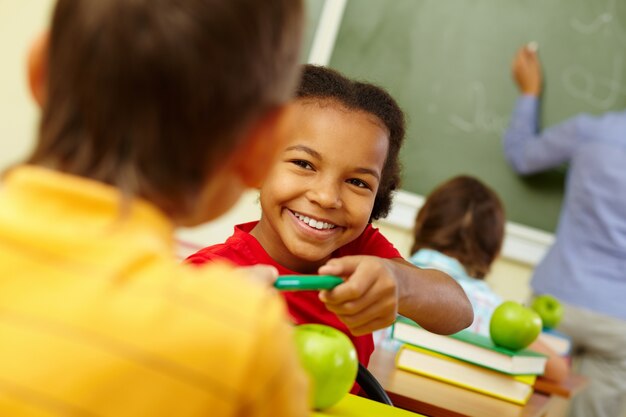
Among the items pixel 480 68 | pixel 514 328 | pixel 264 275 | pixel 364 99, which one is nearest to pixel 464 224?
pixel 480 68

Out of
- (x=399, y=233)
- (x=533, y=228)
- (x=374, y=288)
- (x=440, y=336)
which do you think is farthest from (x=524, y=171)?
(x=374, y=288)

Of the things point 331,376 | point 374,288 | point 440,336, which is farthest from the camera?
point 440,336

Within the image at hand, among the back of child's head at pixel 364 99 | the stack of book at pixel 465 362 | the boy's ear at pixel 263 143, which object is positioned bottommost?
the stack of book at pixel 465 362

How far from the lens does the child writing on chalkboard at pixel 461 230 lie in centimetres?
253

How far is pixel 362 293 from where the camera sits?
1.01m

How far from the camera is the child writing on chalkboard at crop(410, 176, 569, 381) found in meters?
2.53

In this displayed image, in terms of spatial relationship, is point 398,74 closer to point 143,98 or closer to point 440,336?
point 440,336

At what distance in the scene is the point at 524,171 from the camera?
320 centimetres

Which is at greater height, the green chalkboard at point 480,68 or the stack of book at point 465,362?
the green chalkboard at point 480,68

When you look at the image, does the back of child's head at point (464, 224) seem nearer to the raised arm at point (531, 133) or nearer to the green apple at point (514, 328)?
the raised arm at point (531, 133)

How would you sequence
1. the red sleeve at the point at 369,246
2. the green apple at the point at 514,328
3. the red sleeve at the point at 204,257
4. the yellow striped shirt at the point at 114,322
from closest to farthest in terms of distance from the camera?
the yellow striped shirt at the point at 114,322 → the red sleeve at the point at 204,257 → the red sleeve at the point at 369,246 → the green apple at the point at 514,328

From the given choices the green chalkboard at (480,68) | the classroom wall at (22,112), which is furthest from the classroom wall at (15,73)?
the green chalkboard at (480,68)

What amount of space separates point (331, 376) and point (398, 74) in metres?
2.41

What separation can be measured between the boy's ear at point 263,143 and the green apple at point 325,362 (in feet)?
0.93
